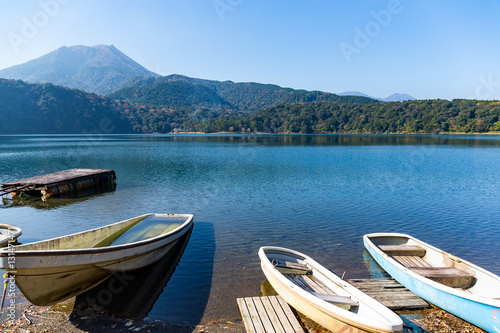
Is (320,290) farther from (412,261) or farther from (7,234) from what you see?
(7,234)

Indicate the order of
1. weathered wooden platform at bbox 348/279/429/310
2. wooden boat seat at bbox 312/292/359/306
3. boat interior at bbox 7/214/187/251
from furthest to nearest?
1. boat interior at bbox 7/214/187/251
2. weathered wooden platform at bbox 348/279/429/310
3. wooden boat seat at bbox 312/292/359/306

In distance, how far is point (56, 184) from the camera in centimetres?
2600

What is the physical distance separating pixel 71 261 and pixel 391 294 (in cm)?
977

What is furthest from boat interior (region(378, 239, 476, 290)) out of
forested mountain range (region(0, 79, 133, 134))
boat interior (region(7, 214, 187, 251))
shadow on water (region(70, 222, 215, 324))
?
forested mountain range (region(0, 79, 133, 134))

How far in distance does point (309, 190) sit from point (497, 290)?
18397mm

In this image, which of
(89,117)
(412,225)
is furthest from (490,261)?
(89,117)

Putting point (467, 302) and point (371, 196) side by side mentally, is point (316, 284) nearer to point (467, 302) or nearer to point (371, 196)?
point (467, 302)

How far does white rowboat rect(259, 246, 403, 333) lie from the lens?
672 centimetres

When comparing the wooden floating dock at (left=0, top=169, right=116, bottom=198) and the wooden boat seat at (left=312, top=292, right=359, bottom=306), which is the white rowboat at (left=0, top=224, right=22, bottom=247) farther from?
the wooden boat seat at (left=312, top=292, right=359, bottom=306)

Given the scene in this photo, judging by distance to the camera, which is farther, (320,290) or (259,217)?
(259,217)

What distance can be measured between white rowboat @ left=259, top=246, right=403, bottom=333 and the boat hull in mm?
2536

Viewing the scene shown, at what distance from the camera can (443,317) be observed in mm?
8523

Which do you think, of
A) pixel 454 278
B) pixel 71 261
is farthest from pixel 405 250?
pixel 71 261

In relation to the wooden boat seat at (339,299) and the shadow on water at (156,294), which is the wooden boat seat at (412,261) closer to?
the wooden boat seat at (339,299)
